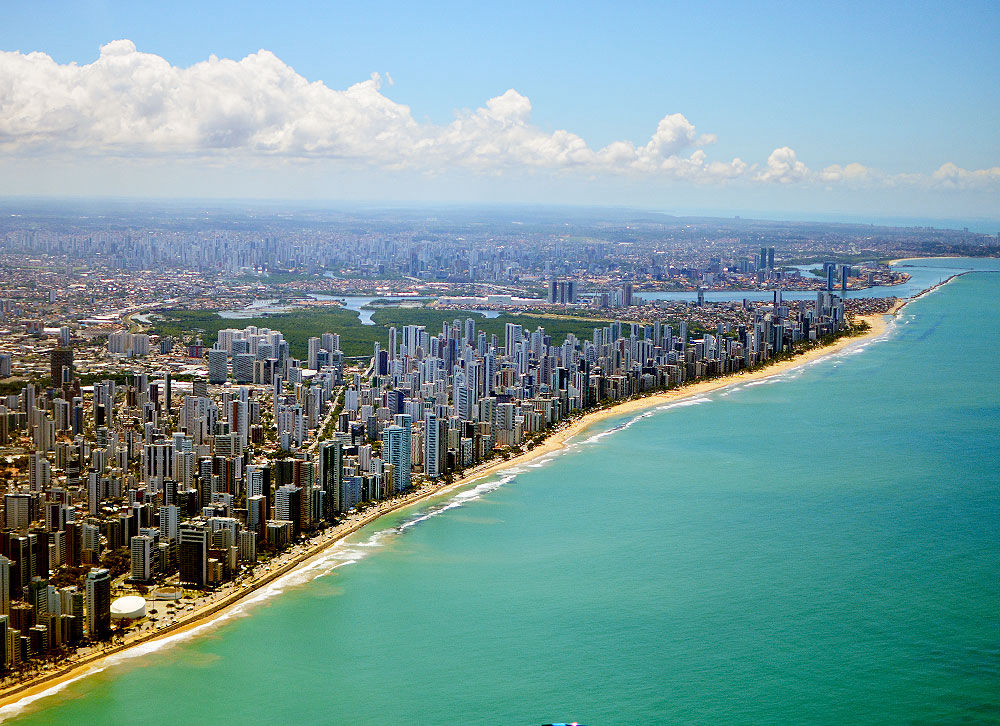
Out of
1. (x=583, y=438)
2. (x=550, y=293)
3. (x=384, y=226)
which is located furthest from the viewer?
(x=384, y=226)

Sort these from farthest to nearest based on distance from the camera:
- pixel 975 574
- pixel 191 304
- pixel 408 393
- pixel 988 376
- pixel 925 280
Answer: pixel 925 280 → pixel 191 304 → pixel 988 376 → pixel 408 393 → pixel 975 574

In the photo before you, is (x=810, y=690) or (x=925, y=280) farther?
(x=925, y=280)

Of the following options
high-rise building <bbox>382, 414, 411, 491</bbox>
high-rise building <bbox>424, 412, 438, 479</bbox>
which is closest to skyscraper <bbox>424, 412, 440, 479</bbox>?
high-rise building <bbox>424, 412, 438, 479</bbox>

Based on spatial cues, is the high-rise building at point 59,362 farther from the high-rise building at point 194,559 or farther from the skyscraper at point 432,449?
the high-rise building at point 194,559

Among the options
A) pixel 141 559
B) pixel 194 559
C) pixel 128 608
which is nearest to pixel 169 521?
pixel 141 559

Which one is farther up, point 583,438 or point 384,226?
point 384,226

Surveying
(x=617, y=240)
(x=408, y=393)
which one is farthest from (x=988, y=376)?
(x=617, y=240)

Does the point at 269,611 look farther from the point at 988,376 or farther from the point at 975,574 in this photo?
the point at 988,376
